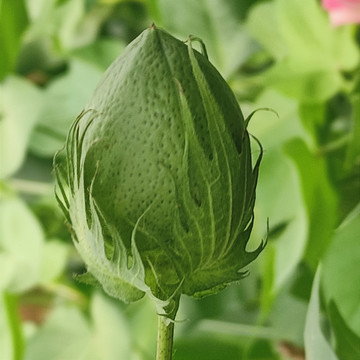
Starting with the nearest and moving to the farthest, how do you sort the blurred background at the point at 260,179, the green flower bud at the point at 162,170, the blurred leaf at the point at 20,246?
1. the green flower bud at the point at 162,170
2. the blurred background at the point at 260,179
3. the blurred leaf at the point at 20,246

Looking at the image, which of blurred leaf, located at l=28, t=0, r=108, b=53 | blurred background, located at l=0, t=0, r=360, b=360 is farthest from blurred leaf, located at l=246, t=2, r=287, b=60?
blurred leaf, located at l=28, t=0, r=108, b=53

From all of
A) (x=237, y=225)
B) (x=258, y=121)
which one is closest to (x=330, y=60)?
(x=258, y=121)

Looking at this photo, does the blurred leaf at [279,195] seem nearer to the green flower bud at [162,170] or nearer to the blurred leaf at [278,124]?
the blurred leaf at [278,124]

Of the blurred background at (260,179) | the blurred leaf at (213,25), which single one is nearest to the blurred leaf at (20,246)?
the blurred background at (260,179)

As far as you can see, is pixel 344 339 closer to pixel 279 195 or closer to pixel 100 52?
pixel 279 195

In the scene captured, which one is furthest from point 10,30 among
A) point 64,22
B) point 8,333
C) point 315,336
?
point 315,336
